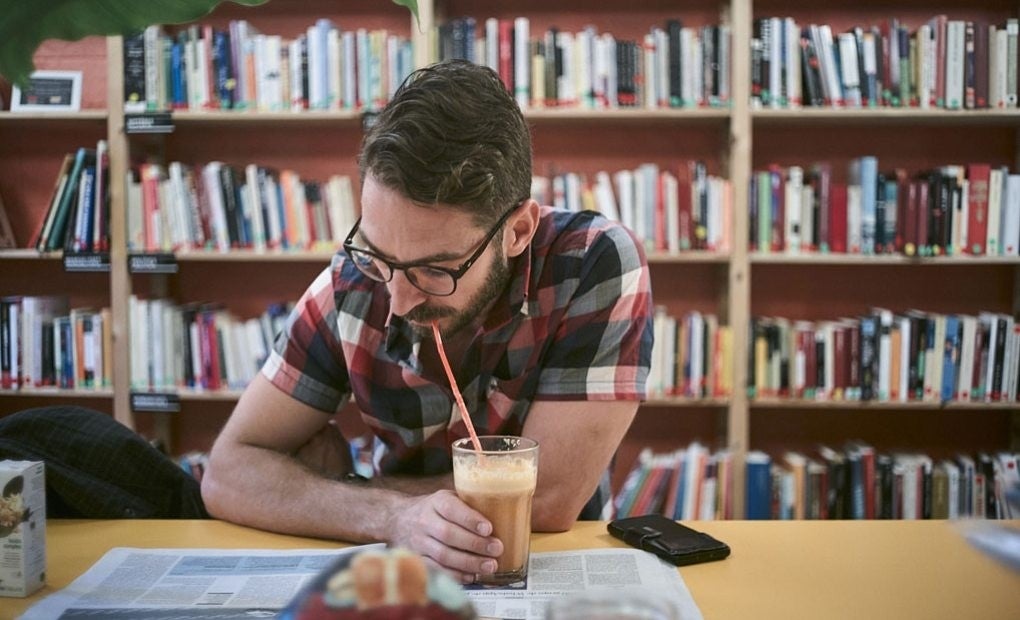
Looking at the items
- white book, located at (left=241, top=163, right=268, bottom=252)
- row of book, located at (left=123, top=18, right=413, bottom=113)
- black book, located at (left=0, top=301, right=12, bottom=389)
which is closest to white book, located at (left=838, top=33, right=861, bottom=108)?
row of book, located at (left=123, top=18, right=413, bottom=113)

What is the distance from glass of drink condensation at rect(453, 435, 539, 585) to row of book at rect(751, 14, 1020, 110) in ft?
6.96

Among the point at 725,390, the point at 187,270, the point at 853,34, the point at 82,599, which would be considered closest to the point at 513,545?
the point at 82,599

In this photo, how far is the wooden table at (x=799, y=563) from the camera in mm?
873

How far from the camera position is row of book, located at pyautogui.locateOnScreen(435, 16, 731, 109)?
2.74 m

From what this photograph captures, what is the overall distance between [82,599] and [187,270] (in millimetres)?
2457

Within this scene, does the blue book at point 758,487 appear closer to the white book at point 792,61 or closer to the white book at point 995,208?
the white book at point 995,208

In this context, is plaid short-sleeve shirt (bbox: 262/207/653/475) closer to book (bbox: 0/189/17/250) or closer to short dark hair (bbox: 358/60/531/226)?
short dark hair (bbox: 358/60/531/226)

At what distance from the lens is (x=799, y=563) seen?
39.6 inches

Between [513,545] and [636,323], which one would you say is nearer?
[513,545]

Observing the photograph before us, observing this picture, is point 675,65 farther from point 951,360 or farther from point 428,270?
point 428,270

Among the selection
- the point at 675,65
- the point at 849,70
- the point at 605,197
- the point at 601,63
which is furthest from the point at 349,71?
the point at 849,70

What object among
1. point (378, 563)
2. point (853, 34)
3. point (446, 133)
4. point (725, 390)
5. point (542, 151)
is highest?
point (853, 34)

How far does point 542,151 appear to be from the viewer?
3.07m

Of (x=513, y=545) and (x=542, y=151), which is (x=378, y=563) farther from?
(x=542, y=151)
